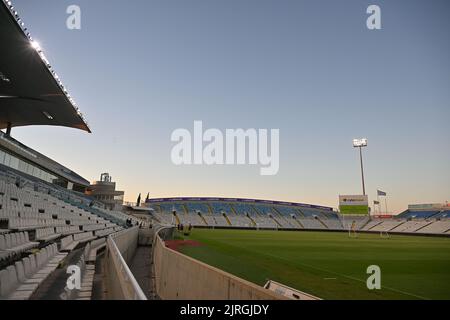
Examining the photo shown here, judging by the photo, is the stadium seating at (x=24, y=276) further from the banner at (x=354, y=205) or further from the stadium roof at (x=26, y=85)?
the banner at (x=354, y=205)

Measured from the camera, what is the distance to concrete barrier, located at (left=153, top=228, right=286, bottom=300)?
16.5ft

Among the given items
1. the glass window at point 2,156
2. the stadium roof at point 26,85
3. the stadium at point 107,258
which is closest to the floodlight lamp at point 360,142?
the stadium at point 107,258

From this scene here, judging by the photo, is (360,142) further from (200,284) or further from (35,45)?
(200,284)

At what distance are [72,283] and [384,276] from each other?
43.4 feet

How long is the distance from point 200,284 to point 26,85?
22770 mm

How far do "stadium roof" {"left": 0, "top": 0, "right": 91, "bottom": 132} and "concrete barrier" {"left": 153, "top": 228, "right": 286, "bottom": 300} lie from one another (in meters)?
14.6

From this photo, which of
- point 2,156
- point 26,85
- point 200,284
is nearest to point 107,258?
point 200,284

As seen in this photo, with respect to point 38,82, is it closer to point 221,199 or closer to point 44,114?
point 44,114

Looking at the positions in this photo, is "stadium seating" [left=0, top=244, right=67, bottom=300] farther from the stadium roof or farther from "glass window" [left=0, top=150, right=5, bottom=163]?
"glass window" [left=0, top=150, right=5, bottom=163]

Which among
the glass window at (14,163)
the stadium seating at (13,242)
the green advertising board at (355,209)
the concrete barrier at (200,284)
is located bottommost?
the concrete barrier at (200,284)

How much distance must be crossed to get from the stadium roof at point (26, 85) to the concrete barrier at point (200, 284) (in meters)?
14.6

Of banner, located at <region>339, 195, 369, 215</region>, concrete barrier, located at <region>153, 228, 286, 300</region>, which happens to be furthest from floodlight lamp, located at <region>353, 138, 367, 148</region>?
concrete barrier, located at <region>153, 228, 286, 300</region>

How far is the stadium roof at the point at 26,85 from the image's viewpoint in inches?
649

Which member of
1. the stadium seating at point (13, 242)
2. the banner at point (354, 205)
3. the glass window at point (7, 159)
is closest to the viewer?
the stadium seating at point (13, 242)
